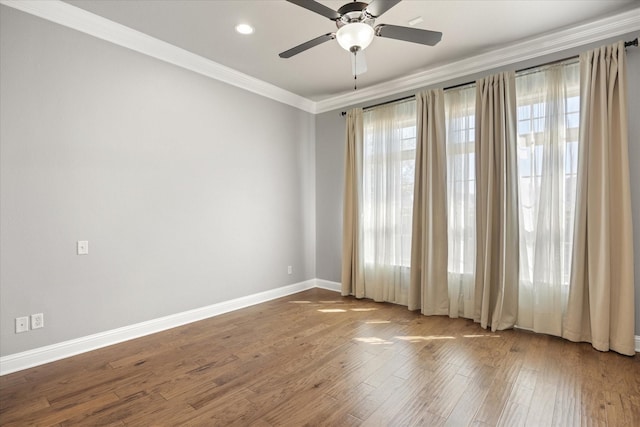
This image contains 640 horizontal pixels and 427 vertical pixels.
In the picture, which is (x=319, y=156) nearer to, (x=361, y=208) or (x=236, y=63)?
(x=361, y=208)

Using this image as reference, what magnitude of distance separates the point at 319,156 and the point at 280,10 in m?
2.65

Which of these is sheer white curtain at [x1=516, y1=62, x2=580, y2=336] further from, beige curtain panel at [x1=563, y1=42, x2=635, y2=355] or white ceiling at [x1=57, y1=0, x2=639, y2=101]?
white ceiling at [x1=57, y1=0, x2=639, y2=101]

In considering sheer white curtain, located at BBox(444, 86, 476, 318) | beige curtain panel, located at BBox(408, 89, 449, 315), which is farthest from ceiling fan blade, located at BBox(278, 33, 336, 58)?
sheer white curtain, located at BBox(444, 86, 476, 318)

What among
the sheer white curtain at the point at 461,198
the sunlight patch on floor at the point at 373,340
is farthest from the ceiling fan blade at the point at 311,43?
the sunlight patch on floor at the point at 373,340

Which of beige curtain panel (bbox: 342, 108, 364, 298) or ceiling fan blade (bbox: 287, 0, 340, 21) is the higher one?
ceiling fan blade (bbox: 287, 0, 340, 21)

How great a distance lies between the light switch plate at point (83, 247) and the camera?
285 cm

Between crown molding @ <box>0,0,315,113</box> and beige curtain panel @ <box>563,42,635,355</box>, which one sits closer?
crown molding @ <box>0,0,315,113</box>

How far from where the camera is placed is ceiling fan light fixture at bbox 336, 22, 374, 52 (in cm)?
207

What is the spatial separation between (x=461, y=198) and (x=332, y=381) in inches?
99.8

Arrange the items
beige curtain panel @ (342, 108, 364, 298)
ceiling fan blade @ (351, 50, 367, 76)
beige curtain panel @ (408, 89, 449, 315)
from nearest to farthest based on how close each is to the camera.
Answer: ceiling fan blade @ (351, 50, 367, 76), beige curtain panel @ (408, 89, 449, 315), beige curtain panel @ (342, 108, 364, 298)

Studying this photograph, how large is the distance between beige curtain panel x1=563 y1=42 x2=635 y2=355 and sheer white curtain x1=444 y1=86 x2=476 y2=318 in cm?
97

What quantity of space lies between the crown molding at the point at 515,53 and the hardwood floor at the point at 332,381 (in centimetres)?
289

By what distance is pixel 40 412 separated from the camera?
2041 mm

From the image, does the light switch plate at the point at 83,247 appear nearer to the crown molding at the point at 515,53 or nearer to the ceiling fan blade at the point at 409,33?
the ceiling fan blade at the point at 409,33
